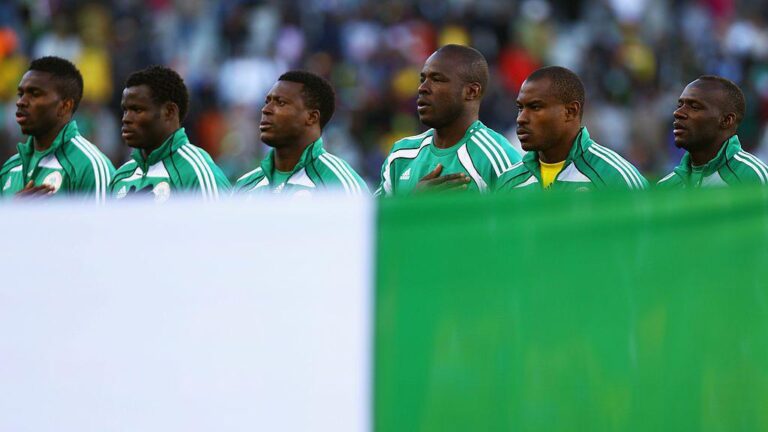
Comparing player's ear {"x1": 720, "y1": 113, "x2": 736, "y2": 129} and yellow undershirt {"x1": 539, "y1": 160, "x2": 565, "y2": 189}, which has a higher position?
player's ear {"x1": 720, "y1": 113, "x2": 736, "y2": 129}

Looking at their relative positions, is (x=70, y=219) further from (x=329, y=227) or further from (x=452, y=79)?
(x=452, y=79)

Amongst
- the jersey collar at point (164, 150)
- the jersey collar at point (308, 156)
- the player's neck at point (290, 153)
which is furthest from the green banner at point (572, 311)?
the jersey collar at point (164, 150)

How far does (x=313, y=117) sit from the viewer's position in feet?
25.2

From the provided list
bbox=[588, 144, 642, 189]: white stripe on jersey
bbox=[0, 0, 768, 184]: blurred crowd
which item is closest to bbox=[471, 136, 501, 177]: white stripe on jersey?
bbox=[588, 144, 642, 189]: white stripe on jersey

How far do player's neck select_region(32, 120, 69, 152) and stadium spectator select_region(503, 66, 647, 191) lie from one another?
9.45ft

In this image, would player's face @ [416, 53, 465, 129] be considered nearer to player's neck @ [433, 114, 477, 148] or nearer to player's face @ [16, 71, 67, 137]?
player's neck @ [433, 114, 477, 148]

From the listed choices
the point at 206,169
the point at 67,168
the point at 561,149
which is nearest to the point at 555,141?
the point at 561,149

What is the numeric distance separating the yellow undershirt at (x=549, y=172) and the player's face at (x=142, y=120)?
2293 mm

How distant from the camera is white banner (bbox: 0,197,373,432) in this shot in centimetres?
407

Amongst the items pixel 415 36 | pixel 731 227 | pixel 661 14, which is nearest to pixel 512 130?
pixel 415 36

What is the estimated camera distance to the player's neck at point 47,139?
8078 millimetres

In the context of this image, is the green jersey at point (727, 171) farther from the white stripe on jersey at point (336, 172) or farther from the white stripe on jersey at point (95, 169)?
the white stripe on jersey at point (95, 169)

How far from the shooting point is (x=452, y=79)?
7242 mm

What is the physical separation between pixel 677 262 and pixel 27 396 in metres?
2.15
